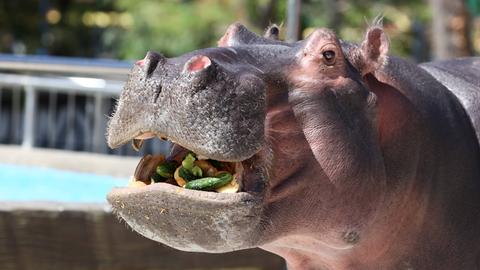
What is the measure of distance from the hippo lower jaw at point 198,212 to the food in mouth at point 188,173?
3 centimetres

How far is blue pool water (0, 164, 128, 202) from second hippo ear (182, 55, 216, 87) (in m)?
6.01

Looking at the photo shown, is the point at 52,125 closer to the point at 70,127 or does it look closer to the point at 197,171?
the point at 70,127

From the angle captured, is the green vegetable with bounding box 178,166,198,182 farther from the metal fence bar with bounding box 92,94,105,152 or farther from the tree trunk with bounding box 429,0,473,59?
the tree trunk with bounding box 429,0,473,59

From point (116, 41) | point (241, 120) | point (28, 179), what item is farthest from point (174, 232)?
point (116, 41)

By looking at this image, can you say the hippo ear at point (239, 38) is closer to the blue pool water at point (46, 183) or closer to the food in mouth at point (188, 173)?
the food in mouth at point (188, 173)

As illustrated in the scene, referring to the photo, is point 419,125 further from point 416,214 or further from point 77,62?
point 77,62

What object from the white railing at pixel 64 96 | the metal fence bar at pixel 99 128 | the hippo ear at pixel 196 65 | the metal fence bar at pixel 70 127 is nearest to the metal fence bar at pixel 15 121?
the white railing at pixel 64 96

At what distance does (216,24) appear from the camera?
15.1m

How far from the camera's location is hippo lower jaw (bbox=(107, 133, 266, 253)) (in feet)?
7.27

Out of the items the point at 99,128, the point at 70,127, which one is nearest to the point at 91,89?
the point at 99,128

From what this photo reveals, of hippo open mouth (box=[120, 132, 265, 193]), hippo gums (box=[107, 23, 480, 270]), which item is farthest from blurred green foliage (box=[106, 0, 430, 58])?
hippo open mouth (box=[120, 132, 265, 193])

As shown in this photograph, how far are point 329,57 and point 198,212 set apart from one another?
58 centimetres

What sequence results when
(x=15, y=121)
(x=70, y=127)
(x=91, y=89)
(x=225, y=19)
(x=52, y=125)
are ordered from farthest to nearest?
(x=225, y=19) < (x=15, y=121) < (x=52, y=125) < (x=70, y=127) < (x=91, y=89)

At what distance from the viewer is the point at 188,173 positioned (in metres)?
2.29
